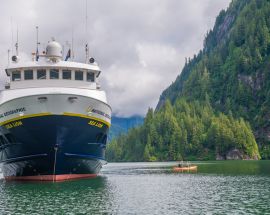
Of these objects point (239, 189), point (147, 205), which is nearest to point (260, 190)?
point (239, 189)

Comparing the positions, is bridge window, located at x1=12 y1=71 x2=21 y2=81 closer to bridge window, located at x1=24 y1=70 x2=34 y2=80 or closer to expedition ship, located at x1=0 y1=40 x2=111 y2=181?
expedition ship, located at x1=0 y1=40 x2=111 y2=181

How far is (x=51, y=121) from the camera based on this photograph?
147 feet

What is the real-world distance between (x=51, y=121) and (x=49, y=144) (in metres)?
2.61

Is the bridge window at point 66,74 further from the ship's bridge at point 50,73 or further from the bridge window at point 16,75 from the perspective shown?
the bridge window at point 16,75

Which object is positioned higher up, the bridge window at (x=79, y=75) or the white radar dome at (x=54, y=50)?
the white radar dome at (x=54, y=50)

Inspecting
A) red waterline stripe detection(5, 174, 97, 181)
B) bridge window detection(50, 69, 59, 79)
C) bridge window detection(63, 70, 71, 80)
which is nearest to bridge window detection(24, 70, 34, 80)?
bridge window detection(50, 69, 59, 79)

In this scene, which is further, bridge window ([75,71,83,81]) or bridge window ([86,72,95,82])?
bridge window ([86,72,95,82])

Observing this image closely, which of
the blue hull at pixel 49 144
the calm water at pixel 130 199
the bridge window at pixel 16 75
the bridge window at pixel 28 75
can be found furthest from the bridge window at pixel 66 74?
the calm water at pixel 130 199

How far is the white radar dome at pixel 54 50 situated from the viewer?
54562mm

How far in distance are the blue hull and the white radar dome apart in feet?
38.2

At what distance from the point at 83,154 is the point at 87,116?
486 cm

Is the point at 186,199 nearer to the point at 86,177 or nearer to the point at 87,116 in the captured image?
the point at 87,116

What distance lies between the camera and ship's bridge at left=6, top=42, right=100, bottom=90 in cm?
5284

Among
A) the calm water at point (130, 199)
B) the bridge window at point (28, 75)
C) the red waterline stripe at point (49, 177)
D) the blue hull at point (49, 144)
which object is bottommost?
the calm water at point (130, 199)
